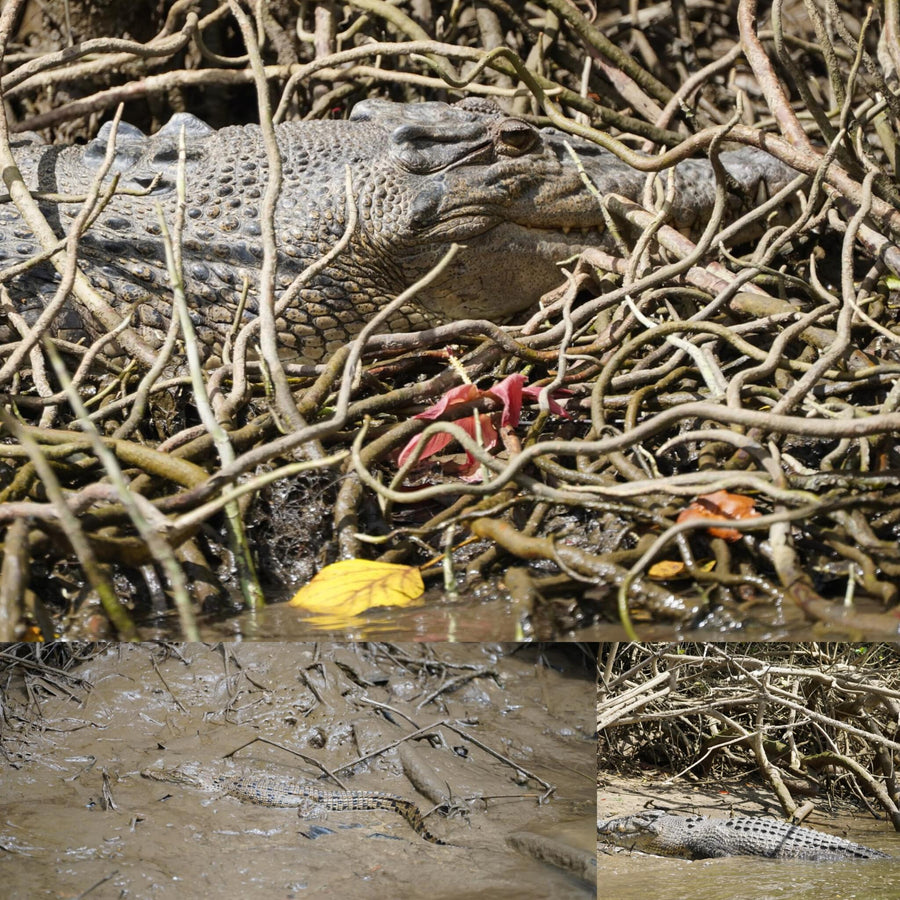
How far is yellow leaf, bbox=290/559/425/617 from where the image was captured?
0.97 metres

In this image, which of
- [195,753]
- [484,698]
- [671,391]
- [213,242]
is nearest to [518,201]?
[213,242]

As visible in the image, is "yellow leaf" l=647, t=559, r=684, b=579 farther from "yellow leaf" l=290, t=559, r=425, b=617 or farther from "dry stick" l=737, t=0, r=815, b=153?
"dry stick" l=737, t=0, r=815, b=153

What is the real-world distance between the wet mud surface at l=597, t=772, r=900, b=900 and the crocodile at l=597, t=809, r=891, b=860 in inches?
1.1

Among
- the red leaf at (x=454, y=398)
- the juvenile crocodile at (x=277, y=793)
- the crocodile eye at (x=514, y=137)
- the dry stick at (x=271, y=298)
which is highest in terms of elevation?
the crocodile eye at (x=514, y=137)

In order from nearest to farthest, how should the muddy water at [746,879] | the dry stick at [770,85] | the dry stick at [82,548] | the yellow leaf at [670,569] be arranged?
the dry stick at [82,548]
the yellow leaf at [670,569]
the dry stick at [770,85]
the muddy water at [746,879]

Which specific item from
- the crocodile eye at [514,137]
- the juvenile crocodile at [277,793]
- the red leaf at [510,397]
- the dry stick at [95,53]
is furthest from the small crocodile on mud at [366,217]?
the juvenile crocodile at [277,793]

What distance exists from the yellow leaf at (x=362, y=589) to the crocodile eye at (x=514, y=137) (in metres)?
1.22

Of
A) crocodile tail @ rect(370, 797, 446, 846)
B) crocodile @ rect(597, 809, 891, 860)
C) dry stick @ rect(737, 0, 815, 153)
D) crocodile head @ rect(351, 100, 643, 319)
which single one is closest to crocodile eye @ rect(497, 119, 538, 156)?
crocodile head @ rect(351, 100, 643, 319)

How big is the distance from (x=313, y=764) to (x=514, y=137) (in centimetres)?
161

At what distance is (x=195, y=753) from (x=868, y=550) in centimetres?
201

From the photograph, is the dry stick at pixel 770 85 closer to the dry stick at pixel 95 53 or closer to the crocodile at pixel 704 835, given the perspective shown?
the dry stick at pixel 95 53

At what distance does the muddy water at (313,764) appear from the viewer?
217 cm

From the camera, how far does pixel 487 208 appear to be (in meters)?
1.93

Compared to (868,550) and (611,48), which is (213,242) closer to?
(611,48)
